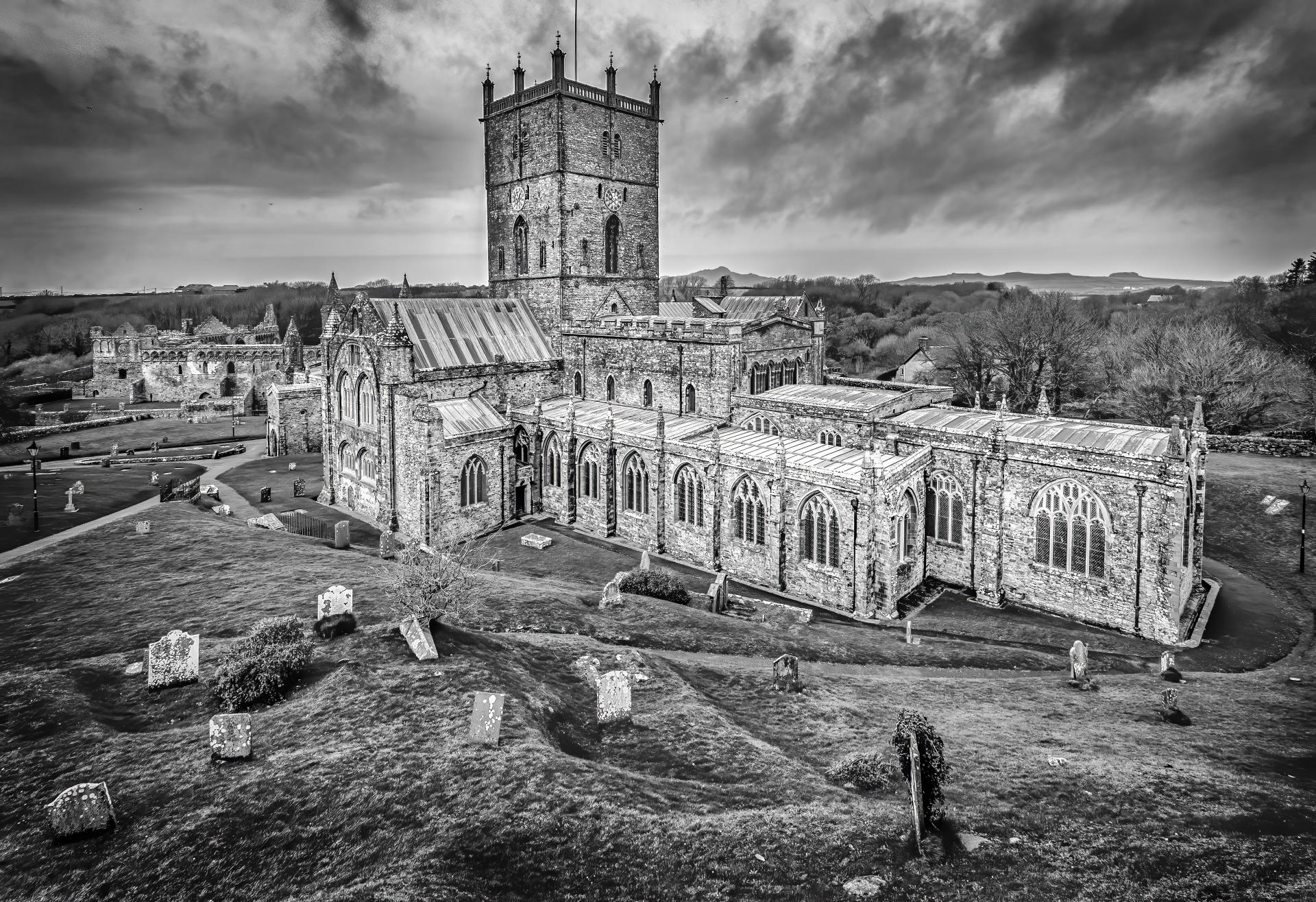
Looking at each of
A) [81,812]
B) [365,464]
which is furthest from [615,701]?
[365,464]

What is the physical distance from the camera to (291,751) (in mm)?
13727

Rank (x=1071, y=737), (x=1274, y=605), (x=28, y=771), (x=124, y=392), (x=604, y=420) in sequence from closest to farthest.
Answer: (x=28, y=771) → (x=1071, y=737) → (x=1274, y=605) → (x=604, y=420) → (x=124, y=392)

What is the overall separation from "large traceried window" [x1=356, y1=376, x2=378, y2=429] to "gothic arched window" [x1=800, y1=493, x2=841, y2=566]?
2322cm

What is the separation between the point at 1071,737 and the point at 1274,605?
2066 cm

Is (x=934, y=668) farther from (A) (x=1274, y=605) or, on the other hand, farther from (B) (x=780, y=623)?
(A) (x=1274, y=605)

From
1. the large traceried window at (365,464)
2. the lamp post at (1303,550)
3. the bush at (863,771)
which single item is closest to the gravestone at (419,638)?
the bush at (863,771)

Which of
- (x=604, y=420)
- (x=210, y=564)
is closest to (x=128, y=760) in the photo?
(x=210, y=564)

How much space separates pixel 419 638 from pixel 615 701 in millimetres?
4667

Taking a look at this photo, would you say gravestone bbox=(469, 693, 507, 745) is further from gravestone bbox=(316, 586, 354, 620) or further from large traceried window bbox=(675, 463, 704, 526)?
A: large traceried window bbox=(675, 463, 704, 526)

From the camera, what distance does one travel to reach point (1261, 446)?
50.1 m

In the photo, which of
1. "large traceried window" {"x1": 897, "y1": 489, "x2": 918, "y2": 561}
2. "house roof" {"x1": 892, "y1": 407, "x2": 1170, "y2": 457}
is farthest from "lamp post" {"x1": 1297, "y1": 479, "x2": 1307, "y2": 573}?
"large traceried window" {"x1": 897, "y1": 489, "x2": 918, "y2": 561}

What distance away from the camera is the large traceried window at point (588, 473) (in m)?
38.4

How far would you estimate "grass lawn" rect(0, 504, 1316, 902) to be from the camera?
36.4 ft

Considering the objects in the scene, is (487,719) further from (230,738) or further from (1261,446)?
(1261,446)
